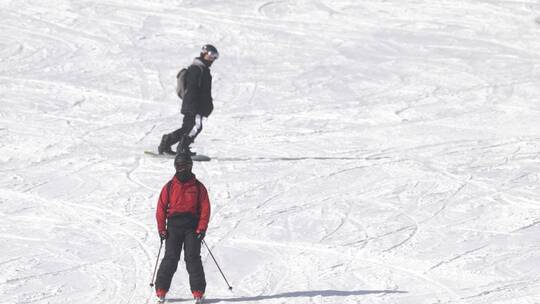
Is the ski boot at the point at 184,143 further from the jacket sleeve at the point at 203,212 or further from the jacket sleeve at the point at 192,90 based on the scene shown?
the jacket sleeve at the point at 203,212

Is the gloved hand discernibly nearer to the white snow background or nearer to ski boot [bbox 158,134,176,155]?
the white snow background

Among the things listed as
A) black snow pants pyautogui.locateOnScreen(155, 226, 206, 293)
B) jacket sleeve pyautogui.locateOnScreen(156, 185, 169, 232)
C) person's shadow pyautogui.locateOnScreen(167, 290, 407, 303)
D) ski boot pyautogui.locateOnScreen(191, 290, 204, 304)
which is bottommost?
person's shadow pyautogui.locateOnScreen(167, 290, 407, 303)

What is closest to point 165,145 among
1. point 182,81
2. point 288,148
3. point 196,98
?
point 196,98

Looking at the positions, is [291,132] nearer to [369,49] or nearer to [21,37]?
[369,49]

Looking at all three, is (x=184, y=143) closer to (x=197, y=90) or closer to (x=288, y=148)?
(x=197, y=90)

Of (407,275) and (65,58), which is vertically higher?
(407,275)

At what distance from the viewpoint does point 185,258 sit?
9672 mm

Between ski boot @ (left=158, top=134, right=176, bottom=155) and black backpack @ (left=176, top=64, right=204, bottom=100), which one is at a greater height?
black backpack @ (left=176, top=64, right=204, bottom=100)

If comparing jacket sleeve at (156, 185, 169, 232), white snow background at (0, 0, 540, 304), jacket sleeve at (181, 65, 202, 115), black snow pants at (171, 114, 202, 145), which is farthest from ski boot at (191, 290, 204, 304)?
black snow pants at (171, 114, 202, 145)

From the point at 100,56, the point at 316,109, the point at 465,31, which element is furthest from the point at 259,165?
the point at 465,31

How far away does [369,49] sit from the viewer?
904 inches

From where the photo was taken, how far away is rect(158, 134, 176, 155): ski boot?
15.3 metres

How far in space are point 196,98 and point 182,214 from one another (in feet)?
17.2

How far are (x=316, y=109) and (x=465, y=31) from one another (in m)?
7.17
